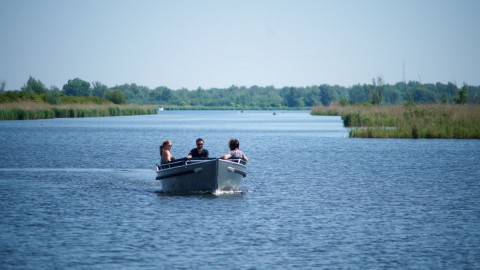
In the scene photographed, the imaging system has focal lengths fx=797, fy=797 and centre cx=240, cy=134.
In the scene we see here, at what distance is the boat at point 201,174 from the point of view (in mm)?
26094

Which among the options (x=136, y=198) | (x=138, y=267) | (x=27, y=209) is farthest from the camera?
(x=136, y=198)

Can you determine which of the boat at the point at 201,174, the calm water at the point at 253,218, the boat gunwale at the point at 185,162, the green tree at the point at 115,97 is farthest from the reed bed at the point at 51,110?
the boat gunwale at the point at 185,162

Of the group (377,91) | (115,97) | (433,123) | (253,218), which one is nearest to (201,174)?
(253,218)

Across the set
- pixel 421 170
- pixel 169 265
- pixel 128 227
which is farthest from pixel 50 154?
pixel 169 265

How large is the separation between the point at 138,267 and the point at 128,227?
4.82 metres

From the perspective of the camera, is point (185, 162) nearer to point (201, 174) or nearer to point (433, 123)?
point (201, 174)

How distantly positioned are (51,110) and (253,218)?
9373 centimetres

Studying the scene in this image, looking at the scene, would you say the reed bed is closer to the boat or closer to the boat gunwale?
the boat

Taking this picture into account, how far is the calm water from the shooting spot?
16.5 metres

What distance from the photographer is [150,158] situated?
4794cm

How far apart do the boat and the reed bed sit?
75.6m

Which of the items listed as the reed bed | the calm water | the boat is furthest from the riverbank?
the reed bed

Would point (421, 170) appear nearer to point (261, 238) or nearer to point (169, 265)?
point (261, 238)

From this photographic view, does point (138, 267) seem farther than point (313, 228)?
No
